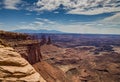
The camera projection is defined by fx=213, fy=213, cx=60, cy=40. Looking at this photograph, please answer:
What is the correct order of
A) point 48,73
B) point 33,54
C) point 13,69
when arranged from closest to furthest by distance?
1. point 13,69
2. point 33,54
3. point 48,73

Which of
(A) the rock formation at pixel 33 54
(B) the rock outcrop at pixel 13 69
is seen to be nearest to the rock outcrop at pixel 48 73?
(A) the rock formation at pixel 33 54

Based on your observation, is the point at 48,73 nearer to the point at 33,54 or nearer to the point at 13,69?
the point at 33,54

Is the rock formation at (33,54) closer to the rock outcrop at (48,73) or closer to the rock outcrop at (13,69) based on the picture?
the rock outcrop at (48,73)

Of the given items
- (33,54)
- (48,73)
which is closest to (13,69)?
(33,54)

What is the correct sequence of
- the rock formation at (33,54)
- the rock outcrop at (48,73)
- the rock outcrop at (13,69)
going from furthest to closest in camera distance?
the rock outcrop at (48,73) → the rock formation at (33,54) → the rock outcrop at (13,69)

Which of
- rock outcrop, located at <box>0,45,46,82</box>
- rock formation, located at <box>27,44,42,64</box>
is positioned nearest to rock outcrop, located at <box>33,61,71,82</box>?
rock formation, located at <box>27,44,42,64</box>

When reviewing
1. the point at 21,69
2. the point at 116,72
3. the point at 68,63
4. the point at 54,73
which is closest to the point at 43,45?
the point at 68,63

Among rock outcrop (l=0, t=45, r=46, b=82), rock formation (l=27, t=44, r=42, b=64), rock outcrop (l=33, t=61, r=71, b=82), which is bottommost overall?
rock outcrop (l=33, t=61, r=71, b=82)

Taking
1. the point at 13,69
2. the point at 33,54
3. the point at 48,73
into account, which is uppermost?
the point at 13,69

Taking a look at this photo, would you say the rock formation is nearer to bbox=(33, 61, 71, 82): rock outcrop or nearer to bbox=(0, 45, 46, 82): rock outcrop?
bbox=(33, 61, 71, 82): rock outcrop
